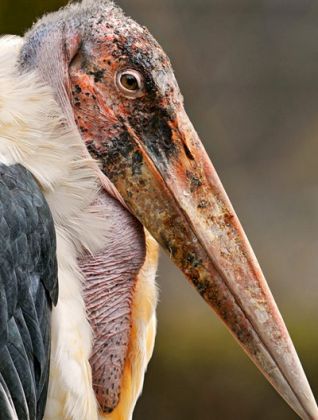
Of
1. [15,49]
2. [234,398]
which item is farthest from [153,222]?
[234,398]

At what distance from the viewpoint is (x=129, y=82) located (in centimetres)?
271

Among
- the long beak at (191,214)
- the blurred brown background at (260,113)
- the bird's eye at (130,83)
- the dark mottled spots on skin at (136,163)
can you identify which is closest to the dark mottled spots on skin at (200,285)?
the long beak at (191,214)

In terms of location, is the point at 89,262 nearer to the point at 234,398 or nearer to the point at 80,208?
the point at 80,208

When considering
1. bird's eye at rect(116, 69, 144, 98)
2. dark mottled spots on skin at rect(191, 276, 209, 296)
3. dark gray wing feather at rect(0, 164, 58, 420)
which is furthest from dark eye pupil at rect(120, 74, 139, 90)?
dark mottled spots on skin at rect(191, 276, 209, 296)

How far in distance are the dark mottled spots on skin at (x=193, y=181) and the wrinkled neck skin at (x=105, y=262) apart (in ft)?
0.55

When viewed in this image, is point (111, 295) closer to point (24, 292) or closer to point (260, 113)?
point (24, 292)

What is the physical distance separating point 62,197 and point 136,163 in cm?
22

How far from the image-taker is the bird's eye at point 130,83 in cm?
270

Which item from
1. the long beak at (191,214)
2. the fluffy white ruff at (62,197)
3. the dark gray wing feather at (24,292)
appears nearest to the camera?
the dark gray wing feather at (24,292)

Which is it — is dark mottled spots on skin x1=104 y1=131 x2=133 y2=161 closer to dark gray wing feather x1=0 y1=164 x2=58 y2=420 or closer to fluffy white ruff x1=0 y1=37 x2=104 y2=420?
fluffy white ruff x1=0 y1=37 x2=104 y2=420

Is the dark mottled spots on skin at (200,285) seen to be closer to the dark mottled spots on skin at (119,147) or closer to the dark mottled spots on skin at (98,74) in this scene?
the dark mottled spots on skin at (119,147)

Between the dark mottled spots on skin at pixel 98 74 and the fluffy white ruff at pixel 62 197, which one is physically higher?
the dark mottled spots on skin at pixel 98 74

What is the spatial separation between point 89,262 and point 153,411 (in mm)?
3584

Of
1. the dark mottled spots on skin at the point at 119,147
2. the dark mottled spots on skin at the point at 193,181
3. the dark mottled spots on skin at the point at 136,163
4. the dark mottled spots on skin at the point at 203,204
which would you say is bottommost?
the dark mottled spots on skin at the point at 203,204
